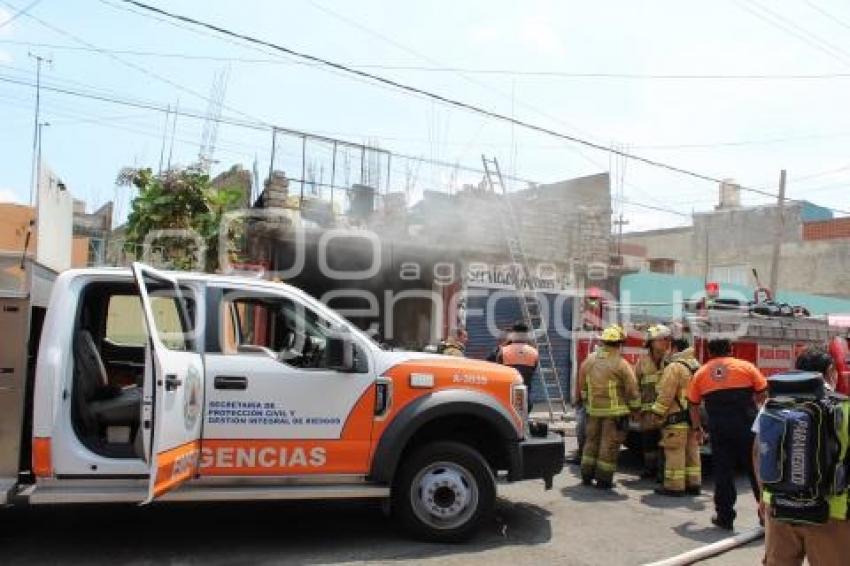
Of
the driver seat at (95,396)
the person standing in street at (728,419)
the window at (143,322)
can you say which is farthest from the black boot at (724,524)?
the driver seat at (95,396)

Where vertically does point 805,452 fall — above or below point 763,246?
below

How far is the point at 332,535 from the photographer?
5.94m

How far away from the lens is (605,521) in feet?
21.8

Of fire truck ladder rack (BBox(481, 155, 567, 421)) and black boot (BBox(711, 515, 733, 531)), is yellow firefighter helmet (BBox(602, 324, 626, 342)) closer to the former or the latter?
black boot (BBox(711, 515, 733, 531))

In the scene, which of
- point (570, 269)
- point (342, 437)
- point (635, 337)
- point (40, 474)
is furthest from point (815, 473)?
point (570, 269)

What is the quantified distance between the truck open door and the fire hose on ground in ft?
10.6

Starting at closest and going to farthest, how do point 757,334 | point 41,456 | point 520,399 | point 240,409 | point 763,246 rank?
point 41,456 < point 240,409 < point 520,399 < point 757,334 < point 763,246

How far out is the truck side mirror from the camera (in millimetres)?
5504

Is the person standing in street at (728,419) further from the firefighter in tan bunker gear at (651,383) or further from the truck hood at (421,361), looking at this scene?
the truck hood at (421,361)

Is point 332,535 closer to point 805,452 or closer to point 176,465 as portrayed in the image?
point 176,465

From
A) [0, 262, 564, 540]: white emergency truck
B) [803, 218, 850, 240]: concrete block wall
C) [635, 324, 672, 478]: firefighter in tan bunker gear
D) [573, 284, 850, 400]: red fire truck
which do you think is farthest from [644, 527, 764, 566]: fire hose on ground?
[803, 218, 850, 240]: concrete block wall

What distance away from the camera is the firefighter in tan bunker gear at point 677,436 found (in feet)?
25.3

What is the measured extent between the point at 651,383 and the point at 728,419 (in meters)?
1.88

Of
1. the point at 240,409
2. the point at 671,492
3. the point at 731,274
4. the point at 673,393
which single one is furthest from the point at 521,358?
the point at 731,274
